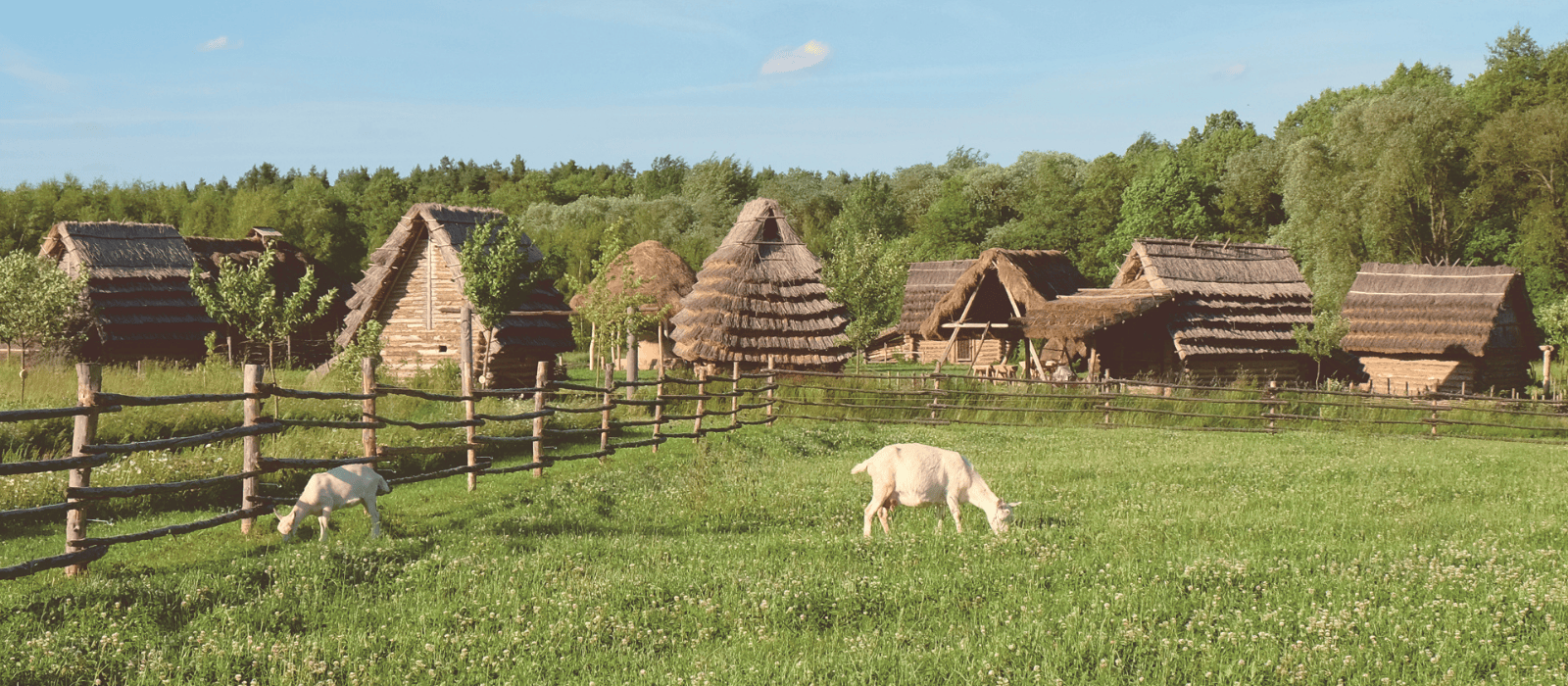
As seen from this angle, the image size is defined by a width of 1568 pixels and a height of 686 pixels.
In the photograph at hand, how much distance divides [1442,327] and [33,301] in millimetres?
40201

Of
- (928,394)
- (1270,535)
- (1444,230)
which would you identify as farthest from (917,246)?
(1270,535)

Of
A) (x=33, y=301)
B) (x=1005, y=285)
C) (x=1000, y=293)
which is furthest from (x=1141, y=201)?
(x=33, y=301)

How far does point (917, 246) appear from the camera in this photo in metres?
69.8

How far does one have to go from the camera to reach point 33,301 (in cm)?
2358

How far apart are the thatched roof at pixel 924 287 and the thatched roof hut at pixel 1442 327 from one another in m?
18.1

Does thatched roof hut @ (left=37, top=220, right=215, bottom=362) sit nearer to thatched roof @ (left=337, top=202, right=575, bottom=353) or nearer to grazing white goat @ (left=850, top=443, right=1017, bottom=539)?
thatched roof @ (left=337, top=202, right=575, bottom=353)

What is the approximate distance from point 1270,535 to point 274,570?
8.46 m

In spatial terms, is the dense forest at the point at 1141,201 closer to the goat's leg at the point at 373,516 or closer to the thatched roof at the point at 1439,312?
the thatched roof at the point at 1439,312

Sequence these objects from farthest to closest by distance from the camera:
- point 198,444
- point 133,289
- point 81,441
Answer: point 133,289 < point 198,444 < point 81,441

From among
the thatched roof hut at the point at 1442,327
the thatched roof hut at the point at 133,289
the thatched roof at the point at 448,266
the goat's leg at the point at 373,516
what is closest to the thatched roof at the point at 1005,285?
the thatched roof hut at the point at 1442,327

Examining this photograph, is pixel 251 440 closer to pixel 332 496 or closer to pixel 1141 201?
pixel 332 496

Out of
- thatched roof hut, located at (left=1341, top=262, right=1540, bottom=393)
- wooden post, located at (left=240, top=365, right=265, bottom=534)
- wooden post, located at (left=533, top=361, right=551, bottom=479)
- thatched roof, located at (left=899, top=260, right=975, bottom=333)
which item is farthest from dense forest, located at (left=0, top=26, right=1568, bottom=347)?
wooden post, located at (left=240, top=365, right=265, bottom=534)

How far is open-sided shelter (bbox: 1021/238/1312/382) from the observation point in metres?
30.7

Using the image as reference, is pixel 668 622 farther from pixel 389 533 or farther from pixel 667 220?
pixel 667 220
